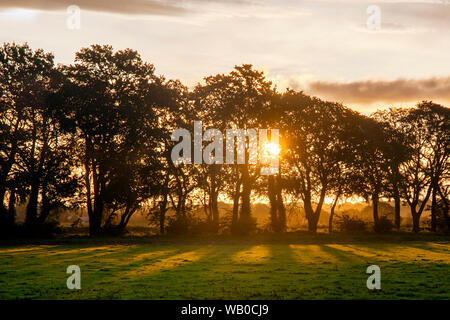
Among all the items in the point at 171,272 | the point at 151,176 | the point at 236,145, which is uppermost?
the point at 236,145

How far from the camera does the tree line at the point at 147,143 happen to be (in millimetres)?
59469

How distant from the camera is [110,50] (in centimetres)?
6172

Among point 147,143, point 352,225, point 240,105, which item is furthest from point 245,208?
point 352,225

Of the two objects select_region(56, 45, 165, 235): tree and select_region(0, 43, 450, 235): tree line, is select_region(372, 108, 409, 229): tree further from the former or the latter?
select_region(56, 45, 165, 235): tree

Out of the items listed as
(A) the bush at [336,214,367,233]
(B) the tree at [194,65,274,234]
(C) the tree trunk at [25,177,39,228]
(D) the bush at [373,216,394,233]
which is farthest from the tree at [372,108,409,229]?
(C) the tree trunk at [25,177,39,228]

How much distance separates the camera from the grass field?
19500 mm

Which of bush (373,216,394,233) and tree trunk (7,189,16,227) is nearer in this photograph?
tree trunk (7,189,16,227)

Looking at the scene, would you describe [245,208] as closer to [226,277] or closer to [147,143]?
[147,143]

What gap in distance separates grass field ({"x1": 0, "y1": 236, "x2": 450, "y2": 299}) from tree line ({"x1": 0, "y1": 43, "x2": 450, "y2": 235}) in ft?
85.1
